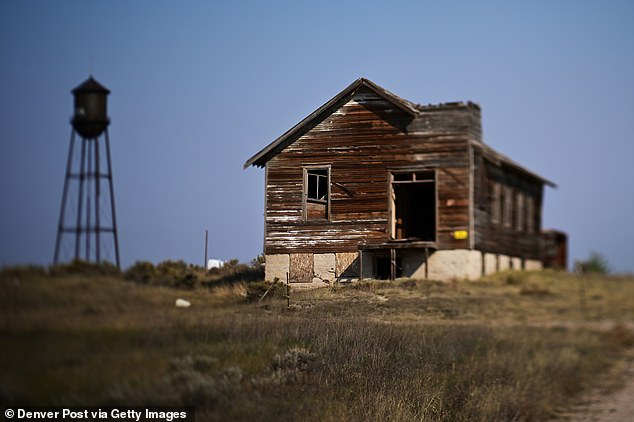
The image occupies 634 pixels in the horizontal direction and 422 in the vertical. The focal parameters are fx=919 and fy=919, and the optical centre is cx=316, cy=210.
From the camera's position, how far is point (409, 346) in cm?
1110

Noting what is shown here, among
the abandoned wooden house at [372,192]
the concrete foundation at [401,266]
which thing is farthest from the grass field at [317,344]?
the abandoned wooden house at [372,192]

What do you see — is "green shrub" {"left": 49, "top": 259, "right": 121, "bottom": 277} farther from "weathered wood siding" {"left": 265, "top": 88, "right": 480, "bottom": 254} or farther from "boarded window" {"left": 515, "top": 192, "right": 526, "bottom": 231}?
"boarded window" {"left": 515, "top": 192, "right": 526, "bottom": 231}

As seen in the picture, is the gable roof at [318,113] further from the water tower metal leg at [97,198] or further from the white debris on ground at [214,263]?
the water tower metal leg at [97,198]

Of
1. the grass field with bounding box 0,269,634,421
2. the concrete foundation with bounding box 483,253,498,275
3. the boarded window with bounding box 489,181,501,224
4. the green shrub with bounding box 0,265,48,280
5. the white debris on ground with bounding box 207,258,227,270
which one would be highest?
the boarded window with bounding box 489,181,501,224

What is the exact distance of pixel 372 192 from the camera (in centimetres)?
962

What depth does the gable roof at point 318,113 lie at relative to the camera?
31.9 ft

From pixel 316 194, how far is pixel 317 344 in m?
1.56

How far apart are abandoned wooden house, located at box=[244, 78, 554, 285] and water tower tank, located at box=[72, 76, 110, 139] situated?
2909 millimetres

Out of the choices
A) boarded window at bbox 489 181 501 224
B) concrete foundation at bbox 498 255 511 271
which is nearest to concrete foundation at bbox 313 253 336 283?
concrete foundation at bbox 498 255 511 271

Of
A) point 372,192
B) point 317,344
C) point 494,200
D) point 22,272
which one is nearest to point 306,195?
point 372,192

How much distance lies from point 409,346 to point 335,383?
1402mm

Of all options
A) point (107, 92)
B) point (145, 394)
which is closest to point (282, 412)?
point (145, 394)

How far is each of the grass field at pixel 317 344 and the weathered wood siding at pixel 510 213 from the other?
2.52 feet

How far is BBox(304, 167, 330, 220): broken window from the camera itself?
9.43m
